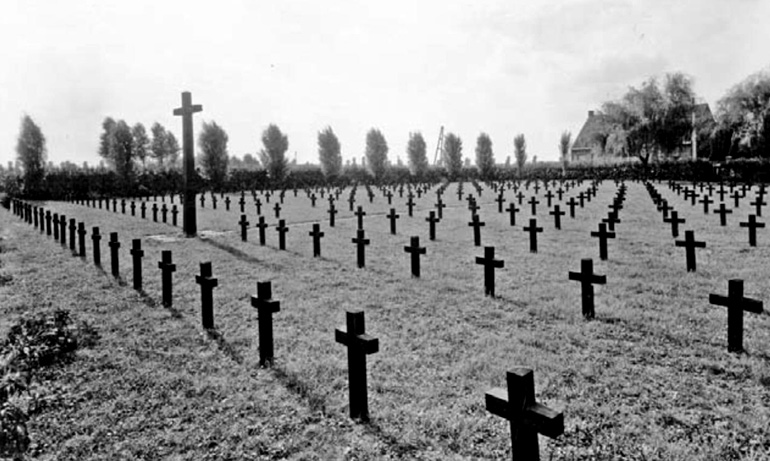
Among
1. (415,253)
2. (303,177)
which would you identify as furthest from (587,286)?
(303,177)

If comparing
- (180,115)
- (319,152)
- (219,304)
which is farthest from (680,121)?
(219,304)

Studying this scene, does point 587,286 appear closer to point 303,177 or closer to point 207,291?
point 207,291

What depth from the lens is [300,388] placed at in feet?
15.5

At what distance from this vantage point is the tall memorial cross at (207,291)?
641 cm

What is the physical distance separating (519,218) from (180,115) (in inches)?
460

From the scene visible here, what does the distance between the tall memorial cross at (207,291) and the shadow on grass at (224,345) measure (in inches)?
4.5

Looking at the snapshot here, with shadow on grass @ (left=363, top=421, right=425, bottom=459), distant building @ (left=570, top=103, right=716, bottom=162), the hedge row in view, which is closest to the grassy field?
shadow on grass @ (left=363, top=421, right=425, bottom=459)

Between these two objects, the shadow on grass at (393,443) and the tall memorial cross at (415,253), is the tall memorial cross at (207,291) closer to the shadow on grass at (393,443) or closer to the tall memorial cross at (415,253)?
the shadow on grass at (393,443)

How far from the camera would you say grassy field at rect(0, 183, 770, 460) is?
12.4 feet

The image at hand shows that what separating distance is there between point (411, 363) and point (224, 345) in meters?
2.11

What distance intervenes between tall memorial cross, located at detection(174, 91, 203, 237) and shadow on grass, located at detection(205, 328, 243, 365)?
1032 cm

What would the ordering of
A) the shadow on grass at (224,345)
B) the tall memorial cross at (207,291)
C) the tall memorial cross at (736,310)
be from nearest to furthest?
1. the tall memorial cross at (736,310)
2. the shadow on grass at (224,345)
3. the tall memorial cross at (207,291)

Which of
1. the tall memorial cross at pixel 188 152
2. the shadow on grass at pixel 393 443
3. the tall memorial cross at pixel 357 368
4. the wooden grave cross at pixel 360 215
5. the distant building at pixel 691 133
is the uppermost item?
the distant building at pixel 691 133

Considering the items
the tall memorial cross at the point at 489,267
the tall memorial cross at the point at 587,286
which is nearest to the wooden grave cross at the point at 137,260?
the tall memorial cross at the point at 489,267
